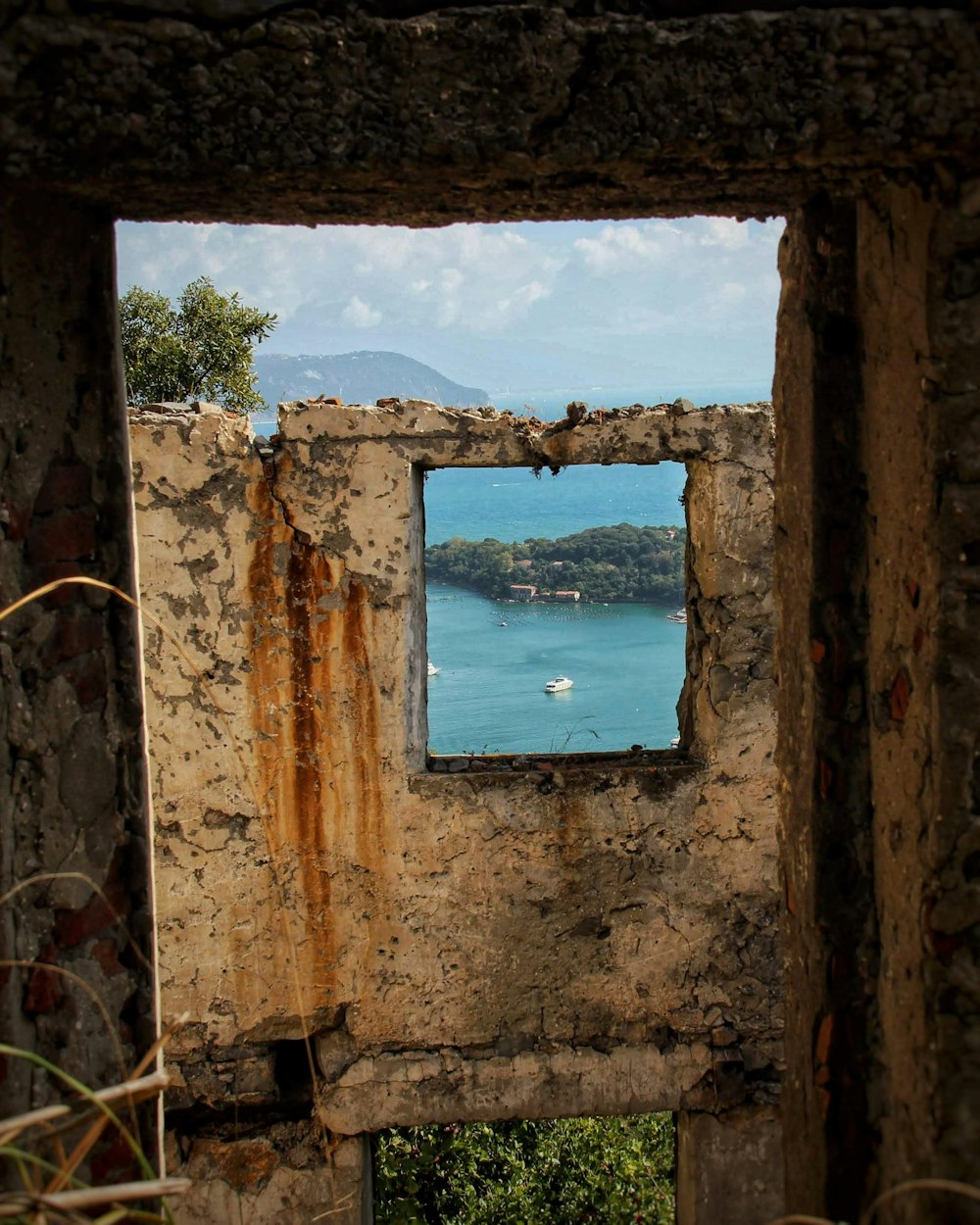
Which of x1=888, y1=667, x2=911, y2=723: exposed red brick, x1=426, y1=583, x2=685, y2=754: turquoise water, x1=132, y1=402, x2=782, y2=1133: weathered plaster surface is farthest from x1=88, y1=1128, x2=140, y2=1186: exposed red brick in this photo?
x1=426, y1=583, x2=685, y2=754: turquoise water

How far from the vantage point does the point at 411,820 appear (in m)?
4.59

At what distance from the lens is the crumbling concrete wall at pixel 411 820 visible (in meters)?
4.47

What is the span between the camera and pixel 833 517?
196 cm

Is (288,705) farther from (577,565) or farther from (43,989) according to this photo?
(577,565)

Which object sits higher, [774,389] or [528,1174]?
[774,389]

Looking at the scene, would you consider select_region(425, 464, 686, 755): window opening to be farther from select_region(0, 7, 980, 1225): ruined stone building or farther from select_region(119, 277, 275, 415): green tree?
select_region(0, 7, 980, 1225): ruined stone building

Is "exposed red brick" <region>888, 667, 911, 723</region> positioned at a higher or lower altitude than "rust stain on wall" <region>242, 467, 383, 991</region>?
higher

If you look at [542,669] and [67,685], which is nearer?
[67,685]

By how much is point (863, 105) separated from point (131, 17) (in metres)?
0.97

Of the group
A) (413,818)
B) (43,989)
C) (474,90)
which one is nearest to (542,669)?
(413,818)

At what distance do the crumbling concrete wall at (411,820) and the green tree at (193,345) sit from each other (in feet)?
21.3

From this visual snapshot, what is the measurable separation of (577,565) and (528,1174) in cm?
577

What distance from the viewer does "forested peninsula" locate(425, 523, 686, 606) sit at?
34.4 ft

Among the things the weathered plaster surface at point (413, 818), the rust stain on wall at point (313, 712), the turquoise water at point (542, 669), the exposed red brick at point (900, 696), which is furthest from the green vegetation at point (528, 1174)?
the exposed red brick at point (900, 696)
